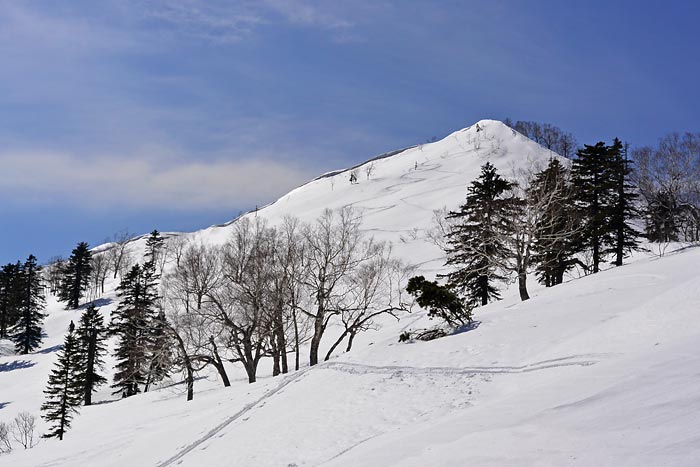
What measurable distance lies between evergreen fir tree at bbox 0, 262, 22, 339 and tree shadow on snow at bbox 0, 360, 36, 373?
11.7 metres

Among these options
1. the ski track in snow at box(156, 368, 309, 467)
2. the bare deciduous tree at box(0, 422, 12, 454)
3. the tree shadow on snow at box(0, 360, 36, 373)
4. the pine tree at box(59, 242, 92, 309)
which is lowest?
the bare deciduous tree at box(0, 422, 12, 454)

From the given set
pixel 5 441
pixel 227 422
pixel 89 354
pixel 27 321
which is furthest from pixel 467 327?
pixel 27 321

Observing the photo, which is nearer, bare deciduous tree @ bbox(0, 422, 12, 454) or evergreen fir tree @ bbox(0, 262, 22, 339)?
bare deciduous tree @ bbox(0, 422, 12, 454)

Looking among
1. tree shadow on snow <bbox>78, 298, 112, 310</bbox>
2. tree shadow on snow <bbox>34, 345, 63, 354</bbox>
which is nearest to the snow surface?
tree shadow on snow <bbox>34, 345, 63, 354</bbox>

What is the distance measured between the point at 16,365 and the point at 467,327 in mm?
60708

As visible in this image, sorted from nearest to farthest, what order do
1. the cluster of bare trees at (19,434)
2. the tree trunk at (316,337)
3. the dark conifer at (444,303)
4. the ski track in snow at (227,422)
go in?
the ski track in snow at (227,422) → the dark conifer at (444,303) → the tree trunk at (316,337) → the cluster of bare trees at (19,434)

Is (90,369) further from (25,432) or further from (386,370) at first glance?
(386,370)

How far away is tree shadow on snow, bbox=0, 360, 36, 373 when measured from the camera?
2266 inches

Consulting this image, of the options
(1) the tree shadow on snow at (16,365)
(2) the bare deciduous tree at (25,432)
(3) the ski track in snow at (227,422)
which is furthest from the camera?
(1) the tree shadow on snow at (16,365)

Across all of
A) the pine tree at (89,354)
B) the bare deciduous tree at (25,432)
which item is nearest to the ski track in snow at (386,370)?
the bare deciduous tree at (25,432)

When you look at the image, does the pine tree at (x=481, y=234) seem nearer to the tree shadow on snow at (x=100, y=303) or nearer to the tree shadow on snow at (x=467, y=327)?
the tree shadow on snow at (x=467, y=327)

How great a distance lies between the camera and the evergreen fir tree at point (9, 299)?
70.0 meters

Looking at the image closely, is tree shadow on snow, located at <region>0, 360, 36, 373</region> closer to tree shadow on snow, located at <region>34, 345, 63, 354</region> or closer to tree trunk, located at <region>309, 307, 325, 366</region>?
tree shadow on snow, located at <region>34, 345, 63, 354</region>

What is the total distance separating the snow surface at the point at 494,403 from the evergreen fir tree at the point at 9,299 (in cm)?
5176
